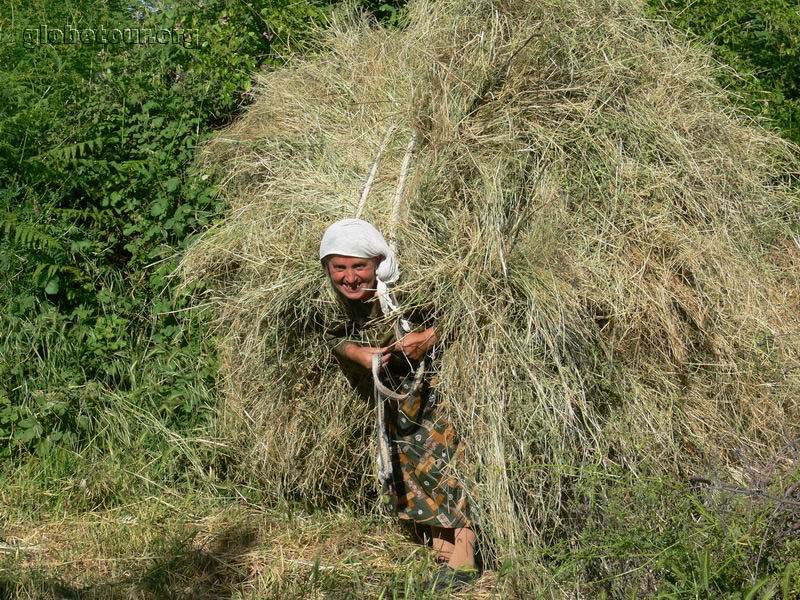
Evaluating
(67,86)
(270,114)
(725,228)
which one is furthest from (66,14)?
(725,228)

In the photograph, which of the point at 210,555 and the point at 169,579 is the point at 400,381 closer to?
the point at 210,555

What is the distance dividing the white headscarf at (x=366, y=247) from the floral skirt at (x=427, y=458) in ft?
1.13

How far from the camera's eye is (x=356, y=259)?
383cm

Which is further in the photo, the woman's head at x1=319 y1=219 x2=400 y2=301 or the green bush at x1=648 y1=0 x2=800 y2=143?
the green bush at x1=648 y1=0 x2=800 y2=143

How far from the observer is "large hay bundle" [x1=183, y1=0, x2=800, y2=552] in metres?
3.82

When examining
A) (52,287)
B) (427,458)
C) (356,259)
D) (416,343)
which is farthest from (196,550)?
(52,287)

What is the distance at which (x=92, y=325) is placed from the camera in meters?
5.25

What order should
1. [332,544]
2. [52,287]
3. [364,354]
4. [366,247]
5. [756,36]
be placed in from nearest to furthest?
[366,247] < [364,354] < [332,544] < [52,287] < [756,36]

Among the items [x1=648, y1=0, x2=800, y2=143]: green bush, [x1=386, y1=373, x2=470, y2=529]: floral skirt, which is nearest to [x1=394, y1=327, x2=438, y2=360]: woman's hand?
[x1=386, y1=373, x2=470, y2=529]: floral skirt

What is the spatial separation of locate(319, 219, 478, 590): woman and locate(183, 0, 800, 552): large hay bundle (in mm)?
114

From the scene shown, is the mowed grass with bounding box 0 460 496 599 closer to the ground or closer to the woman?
the ground

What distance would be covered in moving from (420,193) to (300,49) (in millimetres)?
2263

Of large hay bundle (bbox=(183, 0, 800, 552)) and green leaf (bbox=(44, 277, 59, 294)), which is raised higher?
large hay bundle (bbox=(183, 0, 800, 552))

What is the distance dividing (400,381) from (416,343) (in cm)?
19
